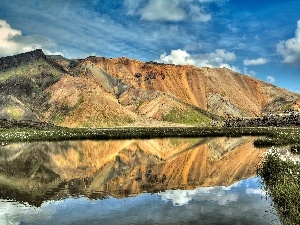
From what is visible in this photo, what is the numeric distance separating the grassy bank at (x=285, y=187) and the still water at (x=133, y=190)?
871 millimetres

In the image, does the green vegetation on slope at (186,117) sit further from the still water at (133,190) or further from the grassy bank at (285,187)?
the grassy bank at (285,187)

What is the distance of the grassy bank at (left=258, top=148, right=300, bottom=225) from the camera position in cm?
2136

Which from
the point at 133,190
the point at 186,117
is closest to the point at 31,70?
the point at 186,117

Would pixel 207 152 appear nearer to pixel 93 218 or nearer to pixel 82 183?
pixel 82 183

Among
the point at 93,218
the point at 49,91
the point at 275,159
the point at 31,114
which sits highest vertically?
the point at 49,91

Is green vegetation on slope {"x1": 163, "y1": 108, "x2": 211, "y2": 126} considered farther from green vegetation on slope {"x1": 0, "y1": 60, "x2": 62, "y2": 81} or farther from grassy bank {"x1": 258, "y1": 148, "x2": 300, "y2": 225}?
grassy bank {"x1": 258, "y1": 148, "x2": 300, "y2": 225}

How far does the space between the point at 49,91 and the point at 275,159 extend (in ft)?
517

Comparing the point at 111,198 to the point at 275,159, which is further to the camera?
the point at 275,159

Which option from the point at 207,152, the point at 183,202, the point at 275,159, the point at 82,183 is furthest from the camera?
the point at 207,152

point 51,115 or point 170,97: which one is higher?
point 170,97

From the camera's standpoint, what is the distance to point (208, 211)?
25219 mm

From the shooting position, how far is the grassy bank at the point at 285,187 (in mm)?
21359

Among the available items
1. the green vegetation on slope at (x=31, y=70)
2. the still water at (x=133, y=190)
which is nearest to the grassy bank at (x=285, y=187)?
the still water at (x=133, y=190)

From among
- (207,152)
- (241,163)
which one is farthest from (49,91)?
(241,163)
